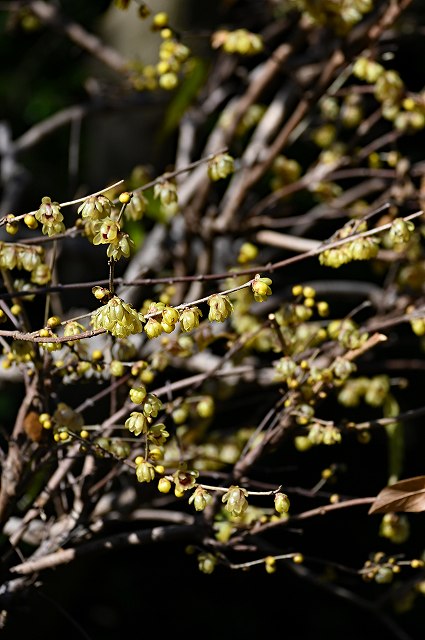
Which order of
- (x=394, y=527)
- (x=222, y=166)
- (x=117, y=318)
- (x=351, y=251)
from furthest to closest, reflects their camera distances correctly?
(x=394, y=527) → (x=222, y=166) → (x=351, y=251) → (x=117, y=318)

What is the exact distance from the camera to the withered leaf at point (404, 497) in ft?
4.65

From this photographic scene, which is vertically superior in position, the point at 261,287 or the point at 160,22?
the point at 160,22

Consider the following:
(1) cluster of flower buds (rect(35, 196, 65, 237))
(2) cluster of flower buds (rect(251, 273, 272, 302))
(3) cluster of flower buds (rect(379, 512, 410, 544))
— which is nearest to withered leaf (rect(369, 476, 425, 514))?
(3) cluster of flower buds (rect(379, 512, 410, 544))

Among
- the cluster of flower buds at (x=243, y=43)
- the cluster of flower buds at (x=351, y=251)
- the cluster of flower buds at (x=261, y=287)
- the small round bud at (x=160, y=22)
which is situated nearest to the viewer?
the cluster of flower buds at (x=261, y=287)

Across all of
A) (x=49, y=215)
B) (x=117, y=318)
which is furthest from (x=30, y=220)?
(x=117, y=318)

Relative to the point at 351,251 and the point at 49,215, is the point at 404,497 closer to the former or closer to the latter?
the point at 351,251

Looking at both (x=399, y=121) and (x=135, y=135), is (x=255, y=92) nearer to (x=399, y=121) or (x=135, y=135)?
(x=399, y=121)

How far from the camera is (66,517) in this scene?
5.13 ft

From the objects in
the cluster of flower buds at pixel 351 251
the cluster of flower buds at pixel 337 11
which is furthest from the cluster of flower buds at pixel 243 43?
the cluster of flower buds at pixel 351 251

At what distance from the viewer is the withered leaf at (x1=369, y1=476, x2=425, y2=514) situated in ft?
4.65

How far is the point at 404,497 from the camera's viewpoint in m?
1.43

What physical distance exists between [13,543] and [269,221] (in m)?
1.10

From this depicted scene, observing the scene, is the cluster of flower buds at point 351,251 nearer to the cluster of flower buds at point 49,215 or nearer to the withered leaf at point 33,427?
the cluster of flower buds at point 49,215

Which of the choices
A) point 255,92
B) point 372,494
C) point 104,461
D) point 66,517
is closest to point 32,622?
→ point 66,517
